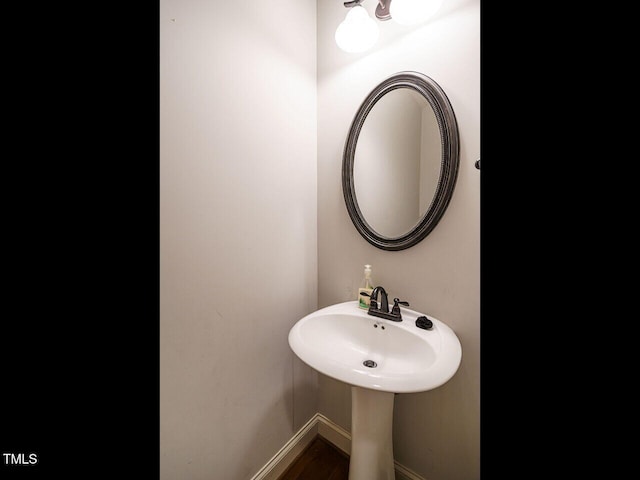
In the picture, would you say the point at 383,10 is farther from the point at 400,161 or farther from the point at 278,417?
the point at 278,417

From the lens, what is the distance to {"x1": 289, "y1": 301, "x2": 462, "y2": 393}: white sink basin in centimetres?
69

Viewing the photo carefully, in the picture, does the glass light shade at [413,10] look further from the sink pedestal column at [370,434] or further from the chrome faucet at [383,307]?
the sink pedestal column at [370,434]

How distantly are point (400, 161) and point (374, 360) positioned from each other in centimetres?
74

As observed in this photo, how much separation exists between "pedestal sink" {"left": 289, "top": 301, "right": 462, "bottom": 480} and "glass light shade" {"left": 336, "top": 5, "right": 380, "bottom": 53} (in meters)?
1.00

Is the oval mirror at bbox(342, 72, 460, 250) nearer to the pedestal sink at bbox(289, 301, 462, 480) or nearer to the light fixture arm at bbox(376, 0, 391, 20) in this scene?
the light fixture arm at bbox(376, 0, 391, 20)

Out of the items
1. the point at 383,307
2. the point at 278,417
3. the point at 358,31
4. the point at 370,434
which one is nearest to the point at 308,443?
the point at 278,417

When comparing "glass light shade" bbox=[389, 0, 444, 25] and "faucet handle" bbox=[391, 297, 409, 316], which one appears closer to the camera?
"glass light shade" bbox=[389, 0, 444, 25]

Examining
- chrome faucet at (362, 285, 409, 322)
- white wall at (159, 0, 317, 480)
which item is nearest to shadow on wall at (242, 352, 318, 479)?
white wall at (159, 0, 317, 480)
